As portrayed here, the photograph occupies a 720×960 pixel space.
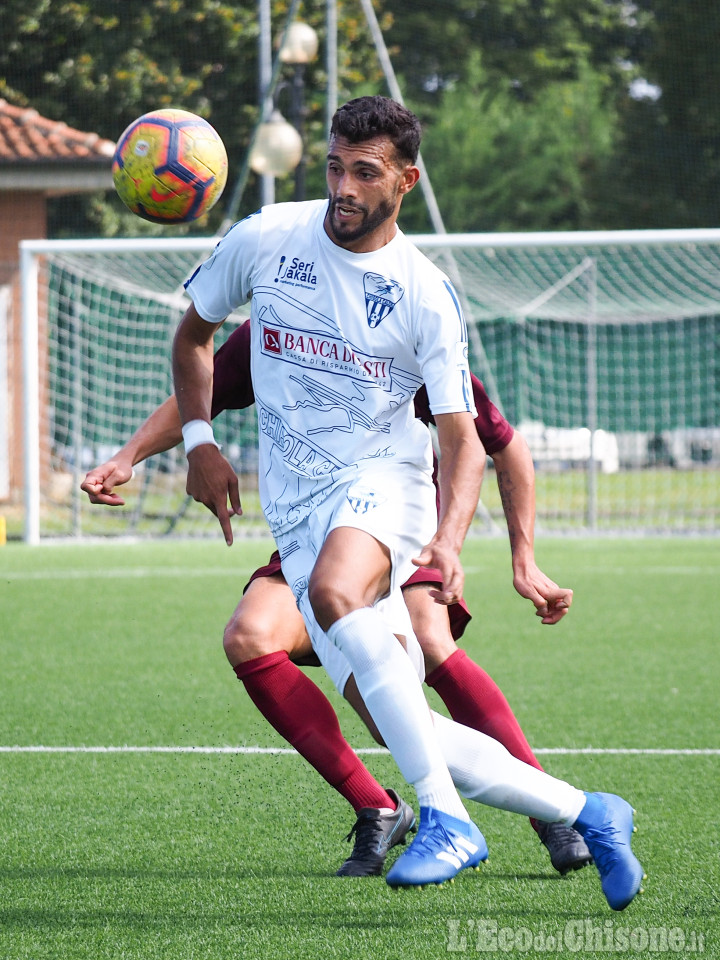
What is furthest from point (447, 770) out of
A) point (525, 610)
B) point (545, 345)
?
point (545, 345)

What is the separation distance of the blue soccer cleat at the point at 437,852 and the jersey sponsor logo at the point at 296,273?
1.32 m

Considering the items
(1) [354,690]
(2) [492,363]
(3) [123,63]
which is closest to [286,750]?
(1) [354,690]

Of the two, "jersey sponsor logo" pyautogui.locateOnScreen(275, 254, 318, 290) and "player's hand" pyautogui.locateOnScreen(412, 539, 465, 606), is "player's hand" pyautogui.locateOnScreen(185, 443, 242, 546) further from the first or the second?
"player's hand" pyautogui.locateOnScreen(412, 539, 465, 606)

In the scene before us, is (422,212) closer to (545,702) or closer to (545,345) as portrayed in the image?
(545,345)

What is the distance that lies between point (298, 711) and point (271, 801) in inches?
33.6

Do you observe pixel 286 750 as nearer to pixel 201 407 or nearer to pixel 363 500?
pixel 201 407

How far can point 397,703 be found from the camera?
3072mm

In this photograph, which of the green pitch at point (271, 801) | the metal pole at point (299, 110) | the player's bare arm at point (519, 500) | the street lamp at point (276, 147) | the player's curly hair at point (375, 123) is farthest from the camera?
the metal pole at point (299, 110)

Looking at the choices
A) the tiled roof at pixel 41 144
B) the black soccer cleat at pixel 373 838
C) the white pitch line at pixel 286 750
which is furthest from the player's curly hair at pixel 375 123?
the tiled roof at pixel 41 144

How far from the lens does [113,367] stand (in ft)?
49.5

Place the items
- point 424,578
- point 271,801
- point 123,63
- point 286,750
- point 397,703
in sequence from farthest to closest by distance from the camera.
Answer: point 123,63
point 286,750
point 271,801
point 424,578
point 397,703

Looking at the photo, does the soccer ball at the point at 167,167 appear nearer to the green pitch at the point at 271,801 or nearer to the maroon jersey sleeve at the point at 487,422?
the maroon jersey sleeve at the point at 487,422

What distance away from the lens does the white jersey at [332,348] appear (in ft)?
10.8

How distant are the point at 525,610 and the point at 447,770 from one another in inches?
230
